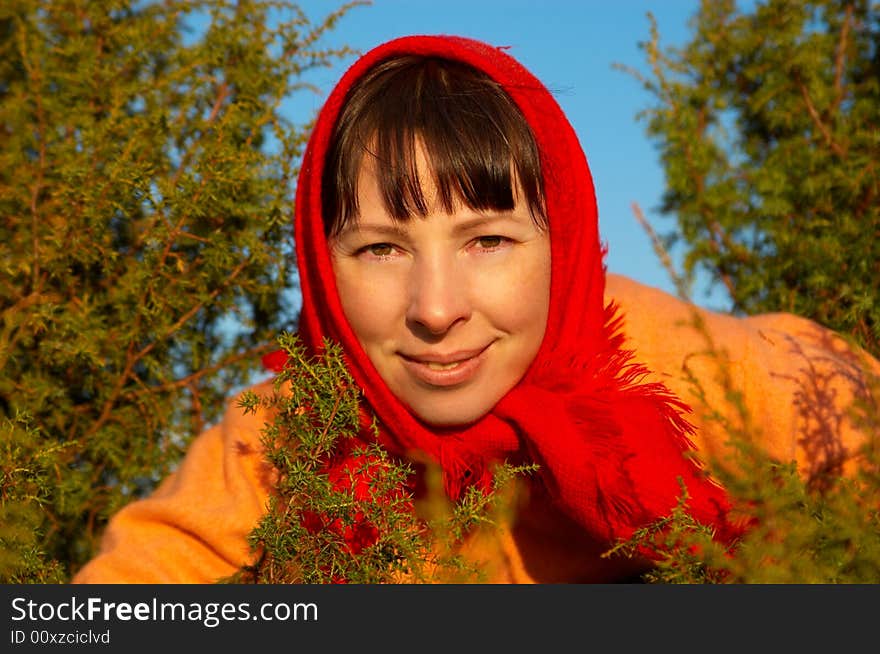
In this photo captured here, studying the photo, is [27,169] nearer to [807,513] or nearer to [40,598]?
[40,598]

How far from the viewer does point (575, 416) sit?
2.37m

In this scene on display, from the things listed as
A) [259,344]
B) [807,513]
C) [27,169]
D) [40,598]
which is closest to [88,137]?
[27,169]

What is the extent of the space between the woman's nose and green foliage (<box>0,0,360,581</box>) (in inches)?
39.5

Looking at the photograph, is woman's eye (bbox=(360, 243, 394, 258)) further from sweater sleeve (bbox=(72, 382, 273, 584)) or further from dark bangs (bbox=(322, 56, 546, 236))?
sweater sleeve (bbox=(72, 382, 273, 584))

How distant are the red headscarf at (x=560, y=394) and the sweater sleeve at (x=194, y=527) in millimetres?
392

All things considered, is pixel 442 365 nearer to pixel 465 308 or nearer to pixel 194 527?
pixel 465 308

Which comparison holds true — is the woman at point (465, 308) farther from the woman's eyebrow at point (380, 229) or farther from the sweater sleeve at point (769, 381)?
the sweater sleeve at point (769, 381)

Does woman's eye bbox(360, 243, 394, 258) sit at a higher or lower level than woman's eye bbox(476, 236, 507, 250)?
higher

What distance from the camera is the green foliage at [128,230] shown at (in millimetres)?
2906

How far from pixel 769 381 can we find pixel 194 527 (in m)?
1.55

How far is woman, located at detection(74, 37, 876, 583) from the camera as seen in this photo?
2.23 meters

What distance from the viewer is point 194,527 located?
101 inches

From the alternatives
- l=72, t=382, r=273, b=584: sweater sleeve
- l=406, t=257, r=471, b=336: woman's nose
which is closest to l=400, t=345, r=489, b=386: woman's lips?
l=406, t=257, r=471, b=336: woman's nose

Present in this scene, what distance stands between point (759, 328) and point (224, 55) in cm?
189
